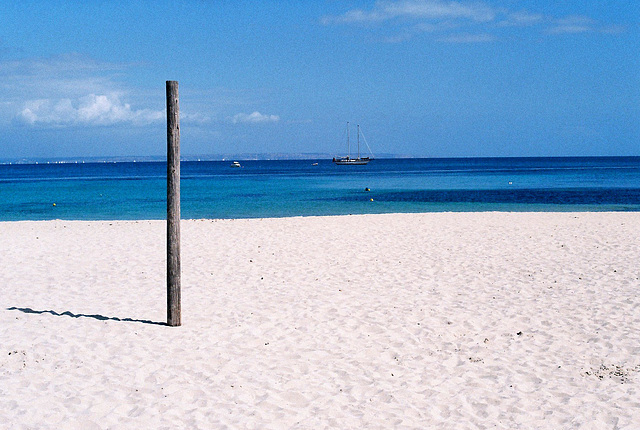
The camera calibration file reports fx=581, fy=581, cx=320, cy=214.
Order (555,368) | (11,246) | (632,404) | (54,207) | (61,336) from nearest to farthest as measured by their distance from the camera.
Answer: (632,404) < (555,368) < (61,336) < (11,246) < (54,207)

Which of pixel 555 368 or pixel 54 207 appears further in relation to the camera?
pixel 54 207

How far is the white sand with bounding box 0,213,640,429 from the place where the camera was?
4996 mm

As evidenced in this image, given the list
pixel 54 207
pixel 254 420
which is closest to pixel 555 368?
pixel 254 420

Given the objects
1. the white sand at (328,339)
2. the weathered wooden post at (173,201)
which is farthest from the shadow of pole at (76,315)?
the weathered wooden post at (173,201)

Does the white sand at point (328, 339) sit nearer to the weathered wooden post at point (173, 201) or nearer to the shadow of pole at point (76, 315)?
the shadow of pole at point (76, 315)

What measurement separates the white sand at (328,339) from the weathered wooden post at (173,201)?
0.35 meters

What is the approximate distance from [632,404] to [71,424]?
4.73 metres

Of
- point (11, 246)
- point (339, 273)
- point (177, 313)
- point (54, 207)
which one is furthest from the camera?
point (54, 207)

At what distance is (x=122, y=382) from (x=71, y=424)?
890 millimetres

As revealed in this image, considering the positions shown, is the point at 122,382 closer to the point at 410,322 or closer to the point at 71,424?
the point at 71,424

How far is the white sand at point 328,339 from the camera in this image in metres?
5.00

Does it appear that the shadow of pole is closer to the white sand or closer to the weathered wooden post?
the white sand

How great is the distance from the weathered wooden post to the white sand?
1.14 ft

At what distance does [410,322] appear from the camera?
7.55m
